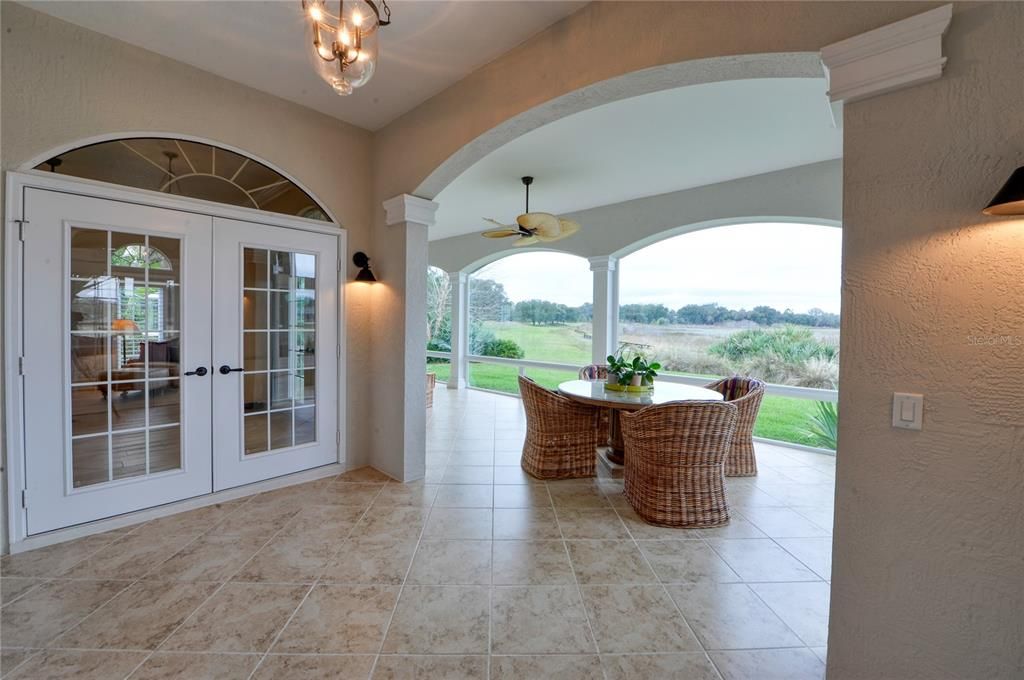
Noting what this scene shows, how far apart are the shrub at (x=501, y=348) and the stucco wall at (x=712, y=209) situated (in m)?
1.91

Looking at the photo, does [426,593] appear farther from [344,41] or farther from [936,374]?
[344,41]

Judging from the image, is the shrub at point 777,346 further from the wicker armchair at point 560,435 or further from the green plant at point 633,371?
the wicker armchair at point 560,435

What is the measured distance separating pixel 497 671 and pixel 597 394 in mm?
2150

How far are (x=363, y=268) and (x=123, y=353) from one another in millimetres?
1693

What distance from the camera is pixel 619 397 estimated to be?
329 centimetres

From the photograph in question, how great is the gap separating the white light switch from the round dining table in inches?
66.1

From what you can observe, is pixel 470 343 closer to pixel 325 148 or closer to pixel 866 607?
pixel 325 148

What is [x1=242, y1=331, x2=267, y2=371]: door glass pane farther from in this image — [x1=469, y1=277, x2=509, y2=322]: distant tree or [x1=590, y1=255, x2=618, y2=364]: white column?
[x1=469, y1=277, x2=509, y2=322]: distant tree

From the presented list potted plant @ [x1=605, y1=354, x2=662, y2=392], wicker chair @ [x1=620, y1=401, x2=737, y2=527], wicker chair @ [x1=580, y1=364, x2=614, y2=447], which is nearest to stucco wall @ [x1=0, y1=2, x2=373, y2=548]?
potted plant @ [x1=605, y1=354, x2=662, y2=392]

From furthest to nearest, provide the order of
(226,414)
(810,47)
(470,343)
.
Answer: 1. (470,343)
2. (226,414)
3. (810,47)

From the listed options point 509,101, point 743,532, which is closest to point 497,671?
point 743,532

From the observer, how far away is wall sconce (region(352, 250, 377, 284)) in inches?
136

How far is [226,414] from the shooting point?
299cm

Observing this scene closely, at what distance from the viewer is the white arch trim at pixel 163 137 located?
2305 millimetres
